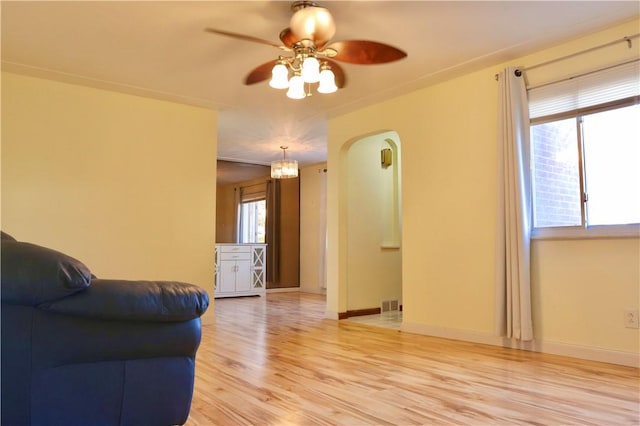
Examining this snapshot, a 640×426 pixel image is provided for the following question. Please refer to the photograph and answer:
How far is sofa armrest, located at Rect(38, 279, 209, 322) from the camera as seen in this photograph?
144 cm

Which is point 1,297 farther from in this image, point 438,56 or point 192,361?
point 438,56

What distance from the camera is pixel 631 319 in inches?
Result: 114

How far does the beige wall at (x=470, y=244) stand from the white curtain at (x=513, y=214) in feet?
0.52

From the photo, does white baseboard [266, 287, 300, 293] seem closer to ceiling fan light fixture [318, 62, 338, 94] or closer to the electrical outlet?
ceiling fan light fixture [318, 62, 338, 94]

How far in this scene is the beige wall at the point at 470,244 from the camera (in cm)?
304

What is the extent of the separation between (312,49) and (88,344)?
226 centimetres

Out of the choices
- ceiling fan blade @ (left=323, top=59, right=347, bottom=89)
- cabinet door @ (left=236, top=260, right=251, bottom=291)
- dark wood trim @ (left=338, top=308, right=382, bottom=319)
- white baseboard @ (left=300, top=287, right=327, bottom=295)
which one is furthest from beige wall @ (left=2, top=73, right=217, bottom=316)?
white baseboard @ (left=300, top=287, right=327, bottom=295)

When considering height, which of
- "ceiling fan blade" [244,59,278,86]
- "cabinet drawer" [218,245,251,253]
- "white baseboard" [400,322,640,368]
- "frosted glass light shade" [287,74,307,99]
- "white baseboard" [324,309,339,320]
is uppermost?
"ceiling fan blade" [244,59,278,86]

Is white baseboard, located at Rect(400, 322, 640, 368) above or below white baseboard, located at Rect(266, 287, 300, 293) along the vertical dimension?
above

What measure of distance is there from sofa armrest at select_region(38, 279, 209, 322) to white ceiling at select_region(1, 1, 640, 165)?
2.05 m

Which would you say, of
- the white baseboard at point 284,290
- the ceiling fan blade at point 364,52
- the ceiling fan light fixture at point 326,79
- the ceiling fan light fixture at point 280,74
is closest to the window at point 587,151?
the ceiling fan blade at point 364,52

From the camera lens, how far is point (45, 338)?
142 centimetres

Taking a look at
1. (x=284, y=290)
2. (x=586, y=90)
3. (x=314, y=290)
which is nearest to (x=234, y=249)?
(x=284, y=290)

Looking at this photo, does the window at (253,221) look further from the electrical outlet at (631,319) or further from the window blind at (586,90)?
the electrical outlet at (631,319)
